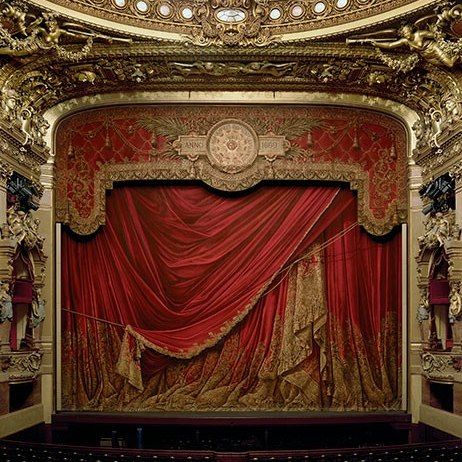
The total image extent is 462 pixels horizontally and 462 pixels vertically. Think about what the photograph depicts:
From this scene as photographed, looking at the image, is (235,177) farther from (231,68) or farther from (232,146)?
(231,68)

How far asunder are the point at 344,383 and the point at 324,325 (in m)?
0.75

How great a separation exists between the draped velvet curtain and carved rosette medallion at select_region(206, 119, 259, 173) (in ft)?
1.63

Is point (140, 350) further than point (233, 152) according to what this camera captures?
No

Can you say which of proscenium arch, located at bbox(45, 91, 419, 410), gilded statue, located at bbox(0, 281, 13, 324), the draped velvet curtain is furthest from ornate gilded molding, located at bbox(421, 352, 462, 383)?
gilded statue, located at bbox(0, 281, 13, 324)

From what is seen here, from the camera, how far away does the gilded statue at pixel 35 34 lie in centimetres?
683

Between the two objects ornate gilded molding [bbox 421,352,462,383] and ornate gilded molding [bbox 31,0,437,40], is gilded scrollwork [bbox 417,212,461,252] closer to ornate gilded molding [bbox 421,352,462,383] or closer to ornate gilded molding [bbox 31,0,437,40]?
ornate gilded molding [bbox 421,352,462,383]

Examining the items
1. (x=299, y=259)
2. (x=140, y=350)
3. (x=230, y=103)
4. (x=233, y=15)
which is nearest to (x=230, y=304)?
(x=299, y=259)

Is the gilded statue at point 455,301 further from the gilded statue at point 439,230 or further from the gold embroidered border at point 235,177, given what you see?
the gold embroidered border at point 235,177

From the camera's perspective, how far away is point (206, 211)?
9.01 m

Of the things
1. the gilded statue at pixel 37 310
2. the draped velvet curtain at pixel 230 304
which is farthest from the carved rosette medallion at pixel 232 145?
the gilded statue at pixel 37 310

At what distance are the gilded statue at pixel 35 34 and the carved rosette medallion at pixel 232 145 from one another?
1.96 metres

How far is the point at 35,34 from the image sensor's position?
7.12 meters

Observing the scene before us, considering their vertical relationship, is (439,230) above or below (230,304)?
above

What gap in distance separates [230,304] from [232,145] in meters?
2.01
